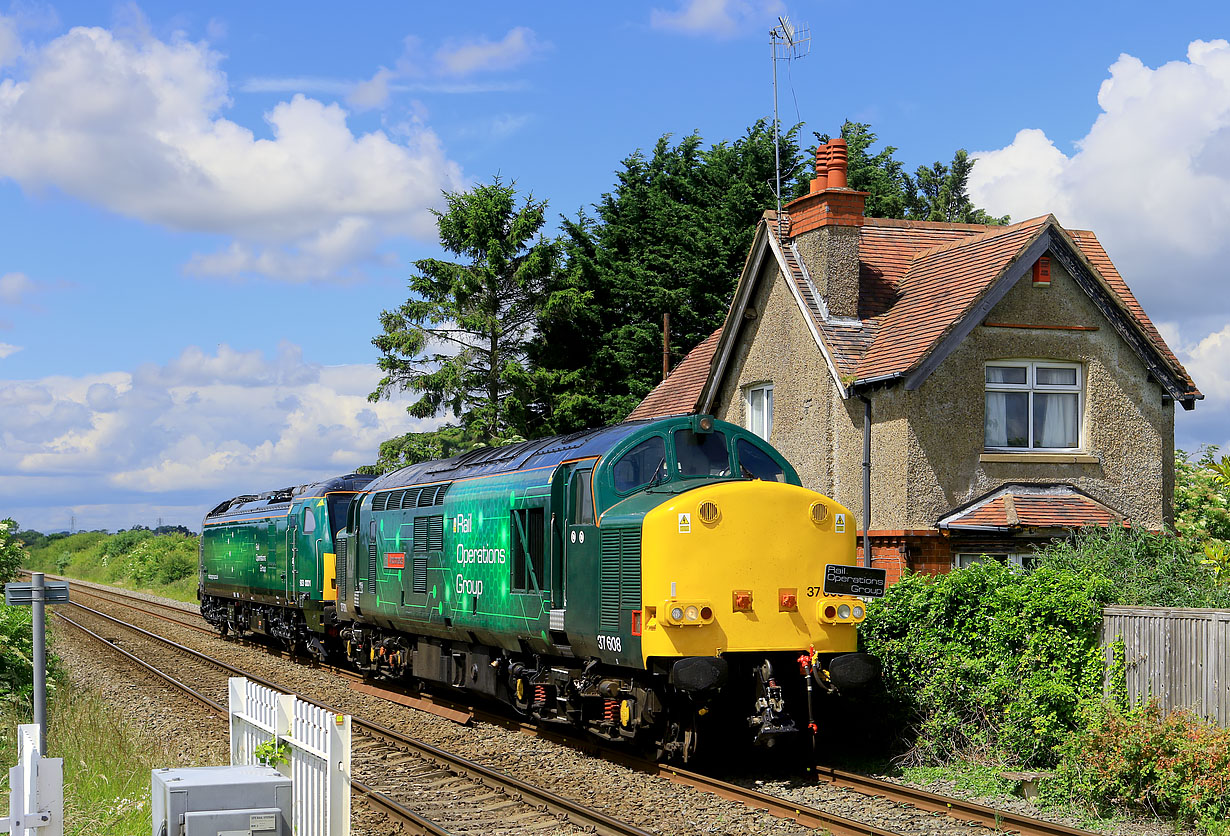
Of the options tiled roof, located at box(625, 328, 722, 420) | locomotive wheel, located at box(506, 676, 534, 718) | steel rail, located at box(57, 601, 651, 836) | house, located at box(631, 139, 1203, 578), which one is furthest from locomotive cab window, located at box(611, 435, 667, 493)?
tiled roof, located at box(625, 328, 722, 420)

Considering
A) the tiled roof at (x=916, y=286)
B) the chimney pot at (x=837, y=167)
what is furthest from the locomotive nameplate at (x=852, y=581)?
the chimney pot at (x=837, y=167)

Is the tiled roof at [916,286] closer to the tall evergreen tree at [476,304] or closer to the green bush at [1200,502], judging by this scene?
the green bush at [1200,502]

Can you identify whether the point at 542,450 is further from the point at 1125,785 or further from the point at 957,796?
the point at 1125,785

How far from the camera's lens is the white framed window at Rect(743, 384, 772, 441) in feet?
70.4

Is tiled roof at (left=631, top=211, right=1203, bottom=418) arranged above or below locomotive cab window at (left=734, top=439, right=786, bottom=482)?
above

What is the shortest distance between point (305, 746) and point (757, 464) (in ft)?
21.1

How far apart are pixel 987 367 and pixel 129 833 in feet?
42.7

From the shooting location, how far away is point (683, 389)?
2630cm

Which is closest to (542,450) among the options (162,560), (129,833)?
(129,833)

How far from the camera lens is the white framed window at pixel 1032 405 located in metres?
17.8

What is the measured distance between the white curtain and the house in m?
0.02

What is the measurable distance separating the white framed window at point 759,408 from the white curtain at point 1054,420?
4.78 m

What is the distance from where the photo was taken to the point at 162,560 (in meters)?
64.9

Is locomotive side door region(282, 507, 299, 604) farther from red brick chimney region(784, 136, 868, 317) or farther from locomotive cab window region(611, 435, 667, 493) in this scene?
locomotive cab window region(611, 435, 667, 493)
